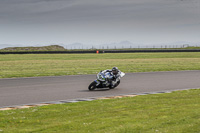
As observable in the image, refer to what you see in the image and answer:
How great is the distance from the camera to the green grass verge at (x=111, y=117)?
771 centimetres

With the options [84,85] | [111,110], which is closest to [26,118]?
[111,110]

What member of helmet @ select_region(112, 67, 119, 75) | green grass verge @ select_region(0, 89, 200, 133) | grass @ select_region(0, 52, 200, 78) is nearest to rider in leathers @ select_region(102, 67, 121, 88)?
helmet @ select_region(112, 67, 119, 75)

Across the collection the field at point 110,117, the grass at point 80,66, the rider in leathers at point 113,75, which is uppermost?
the rider in leathers at point 113,75

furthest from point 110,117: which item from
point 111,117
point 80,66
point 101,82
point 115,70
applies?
point 80,66

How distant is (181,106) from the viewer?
10.3 metres

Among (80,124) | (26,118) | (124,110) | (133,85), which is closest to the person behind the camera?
(80,124)

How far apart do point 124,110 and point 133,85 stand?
792cm

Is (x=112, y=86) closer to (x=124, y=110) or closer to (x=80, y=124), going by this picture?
(x=124, y=110)

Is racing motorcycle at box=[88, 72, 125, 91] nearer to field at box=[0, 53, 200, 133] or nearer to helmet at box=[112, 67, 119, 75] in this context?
helmet at box=[112, 67, 119, 75]

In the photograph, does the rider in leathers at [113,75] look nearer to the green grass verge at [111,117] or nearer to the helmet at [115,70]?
the helmet at [115,70]

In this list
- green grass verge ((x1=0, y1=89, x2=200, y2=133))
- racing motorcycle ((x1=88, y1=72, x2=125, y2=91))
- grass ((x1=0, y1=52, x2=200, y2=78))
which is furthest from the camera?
grass ((x1=0, y1=52, x2=200, y2=78))

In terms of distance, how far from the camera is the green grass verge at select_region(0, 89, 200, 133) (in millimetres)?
7711

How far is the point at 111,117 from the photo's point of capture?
898 centimetres

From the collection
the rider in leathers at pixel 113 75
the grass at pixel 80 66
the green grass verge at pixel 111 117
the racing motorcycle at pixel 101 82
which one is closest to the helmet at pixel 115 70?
the rider in leathers at pixel 113 75
